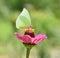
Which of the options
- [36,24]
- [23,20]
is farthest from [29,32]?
[36,24]

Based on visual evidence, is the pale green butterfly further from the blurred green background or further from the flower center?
the blurred green background

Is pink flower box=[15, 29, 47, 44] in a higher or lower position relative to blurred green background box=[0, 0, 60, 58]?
lower

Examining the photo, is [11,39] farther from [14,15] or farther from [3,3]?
[3,3]

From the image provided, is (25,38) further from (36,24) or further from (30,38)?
(36,24)

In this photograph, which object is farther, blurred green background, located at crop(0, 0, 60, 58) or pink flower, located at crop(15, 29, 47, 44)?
blurred green background, located at crop(0, 0, 60, 58)

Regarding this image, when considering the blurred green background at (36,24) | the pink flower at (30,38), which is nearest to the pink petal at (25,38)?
the pink flower at (30,38)

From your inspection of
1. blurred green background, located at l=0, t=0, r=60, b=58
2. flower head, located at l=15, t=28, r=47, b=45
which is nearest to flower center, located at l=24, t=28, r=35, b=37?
flower head, located at l=15, t=28, r=47, b=45
